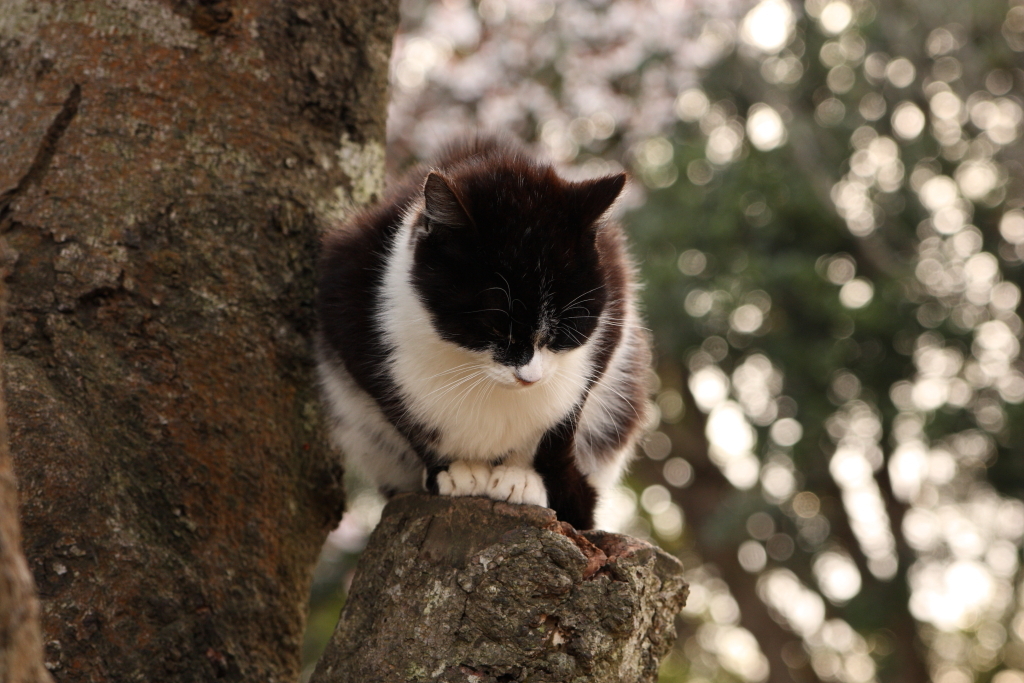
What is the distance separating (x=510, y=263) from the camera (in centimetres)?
215

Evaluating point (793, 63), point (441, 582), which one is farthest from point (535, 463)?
point (793, 63)

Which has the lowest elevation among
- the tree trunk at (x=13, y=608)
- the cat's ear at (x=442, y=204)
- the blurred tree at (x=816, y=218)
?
the blurred tree at (x=816, y=218)

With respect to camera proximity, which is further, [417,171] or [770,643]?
[770,643]

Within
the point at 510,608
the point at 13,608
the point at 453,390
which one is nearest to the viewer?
the point at 13,608

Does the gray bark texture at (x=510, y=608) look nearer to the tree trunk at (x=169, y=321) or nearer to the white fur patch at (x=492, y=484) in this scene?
the white fur patch at (x=492, y=484)

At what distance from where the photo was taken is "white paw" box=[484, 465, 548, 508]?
2.24 m

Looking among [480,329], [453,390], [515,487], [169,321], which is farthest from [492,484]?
[169,321]

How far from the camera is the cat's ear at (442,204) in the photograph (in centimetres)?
208

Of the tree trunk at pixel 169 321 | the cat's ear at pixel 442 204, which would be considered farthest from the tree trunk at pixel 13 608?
the cat's ear at pixel 442 204

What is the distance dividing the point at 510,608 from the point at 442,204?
3.03 ft

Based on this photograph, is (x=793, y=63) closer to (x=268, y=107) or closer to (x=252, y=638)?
(x=268, y=107)

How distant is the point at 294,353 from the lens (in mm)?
2438

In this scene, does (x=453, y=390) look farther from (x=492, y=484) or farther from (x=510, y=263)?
(x=510, y=263)

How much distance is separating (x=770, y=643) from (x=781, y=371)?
11.8ft
